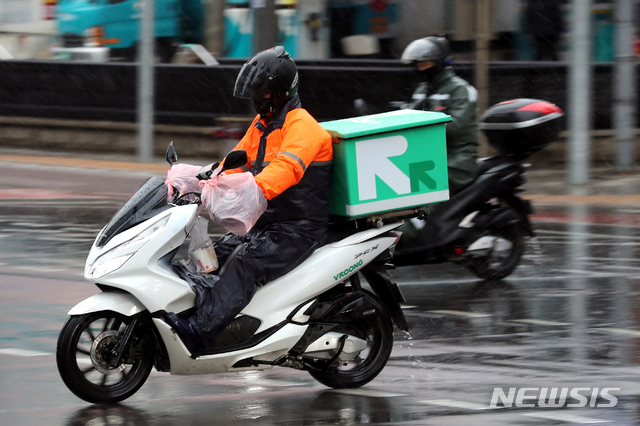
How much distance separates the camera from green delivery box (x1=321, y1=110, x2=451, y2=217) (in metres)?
5.69

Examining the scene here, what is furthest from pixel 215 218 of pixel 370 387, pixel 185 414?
pixel 370 387

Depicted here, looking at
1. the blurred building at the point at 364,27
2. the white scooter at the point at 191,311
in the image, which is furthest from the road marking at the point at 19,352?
the blurred building at the point at 364,27

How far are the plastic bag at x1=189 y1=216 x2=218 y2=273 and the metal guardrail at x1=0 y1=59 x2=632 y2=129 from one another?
10.5m

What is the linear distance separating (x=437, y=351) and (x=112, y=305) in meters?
2.19

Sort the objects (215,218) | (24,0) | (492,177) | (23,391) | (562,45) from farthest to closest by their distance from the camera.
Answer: (24,0) → (562,45) → (492,177) → (23,391) → (215,218)

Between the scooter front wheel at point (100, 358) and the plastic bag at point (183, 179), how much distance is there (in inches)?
27.6

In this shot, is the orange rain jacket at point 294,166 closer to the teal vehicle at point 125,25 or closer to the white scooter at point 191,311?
the white scooter at point 191,311

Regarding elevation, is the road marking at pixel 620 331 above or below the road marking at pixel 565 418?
below

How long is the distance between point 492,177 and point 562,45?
9.19m

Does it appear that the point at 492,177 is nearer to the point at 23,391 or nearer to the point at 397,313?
the point at 397,313

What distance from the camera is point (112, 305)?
17.1ft

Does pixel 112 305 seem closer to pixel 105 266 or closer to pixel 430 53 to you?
pixel 105 266

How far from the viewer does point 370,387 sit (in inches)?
231

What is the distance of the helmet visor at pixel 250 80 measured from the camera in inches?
216
